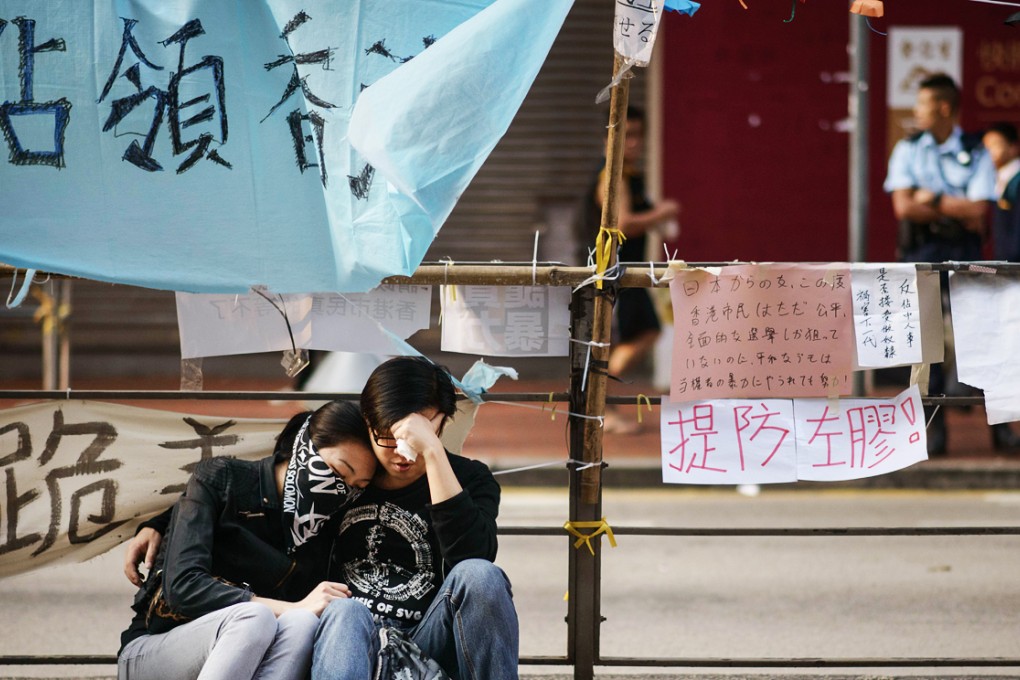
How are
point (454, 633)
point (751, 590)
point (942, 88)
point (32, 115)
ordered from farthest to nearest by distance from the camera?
point (942, 88) → point (751, 590) → point (32, 115) → point (454, 633)

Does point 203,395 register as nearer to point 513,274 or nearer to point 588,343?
point 513,274

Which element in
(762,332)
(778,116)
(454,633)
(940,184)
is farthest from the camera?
(778,116)

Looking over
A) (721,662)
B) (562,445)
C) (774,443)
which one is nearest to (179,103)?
(774,443)

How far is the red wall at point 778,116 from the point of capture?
10.5 m

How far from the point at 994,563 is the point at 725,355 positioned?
10.1 feet

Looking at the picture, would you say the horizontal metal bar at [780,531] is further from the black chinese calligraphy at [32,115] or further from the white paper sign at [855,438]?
the black chinese calligraphy at [32,115]

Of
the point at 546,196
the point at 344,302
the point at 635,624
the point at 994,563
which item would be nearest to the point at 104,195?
the point at 344,302

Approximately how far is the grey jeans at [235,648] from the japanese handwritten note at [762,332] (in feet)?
4.21

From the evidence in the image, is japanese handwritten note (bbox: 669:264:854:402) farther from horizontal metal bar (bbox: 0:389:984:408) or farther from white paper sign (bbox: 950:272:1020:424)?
white paper sign (bbox: 950:272:1020:424)

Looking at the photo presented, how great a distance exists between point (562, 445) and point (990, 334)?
5.21 m

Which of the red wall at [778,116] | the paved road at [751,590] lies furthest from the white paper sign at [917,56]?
the paved road at [751,590]

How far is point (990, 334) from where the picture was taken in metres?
3.62

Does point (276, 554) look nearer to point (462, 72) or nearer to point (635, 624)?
point (462, 72)

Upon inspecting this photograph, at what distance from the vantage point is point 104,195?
3299mm
